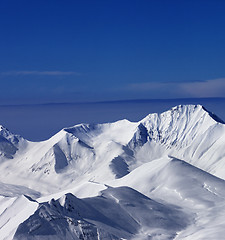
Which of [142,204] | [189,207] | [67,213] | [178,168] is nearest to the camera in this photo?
[67,213]

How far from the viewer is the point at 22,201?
109188mm

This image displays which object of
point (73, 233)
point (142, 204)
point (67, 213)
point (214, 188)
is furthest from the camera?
point (214, 188)

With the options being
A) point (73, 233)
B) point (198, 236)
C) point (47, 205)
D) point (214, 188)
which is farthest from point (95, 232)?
point (214, 188)

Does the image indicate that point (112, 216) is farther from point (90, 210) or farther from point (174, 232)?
point (174, 232)

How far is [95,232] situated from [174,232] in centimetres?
1889

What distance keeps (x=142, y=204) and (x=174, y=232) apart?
1476 centimetres

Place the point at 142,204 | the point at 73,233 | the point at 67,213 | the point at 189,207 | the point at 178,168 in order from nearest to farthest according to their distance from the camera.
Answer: the point at 73,233, the point at 67,213, the point at 142,204, the point at 189,207, the point at 178,168

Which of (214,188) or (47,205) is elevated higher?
(47,205)

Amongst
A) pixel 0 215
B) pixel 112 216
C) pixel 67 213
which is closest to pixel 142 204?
pixel 112 216

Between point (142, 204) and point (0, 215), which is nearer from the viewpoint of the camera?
point (0, 215)

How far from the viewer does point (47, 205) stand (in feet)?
324

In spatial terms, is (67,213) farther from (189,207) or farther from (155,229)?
(189,207)

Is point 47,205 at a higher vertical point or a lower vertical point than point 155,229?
higher

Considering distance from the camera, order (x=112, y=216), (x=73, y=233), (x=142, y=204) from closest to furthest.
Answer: (x=73, y=233) < (x=112, y=216) < (x=142, y=204)
